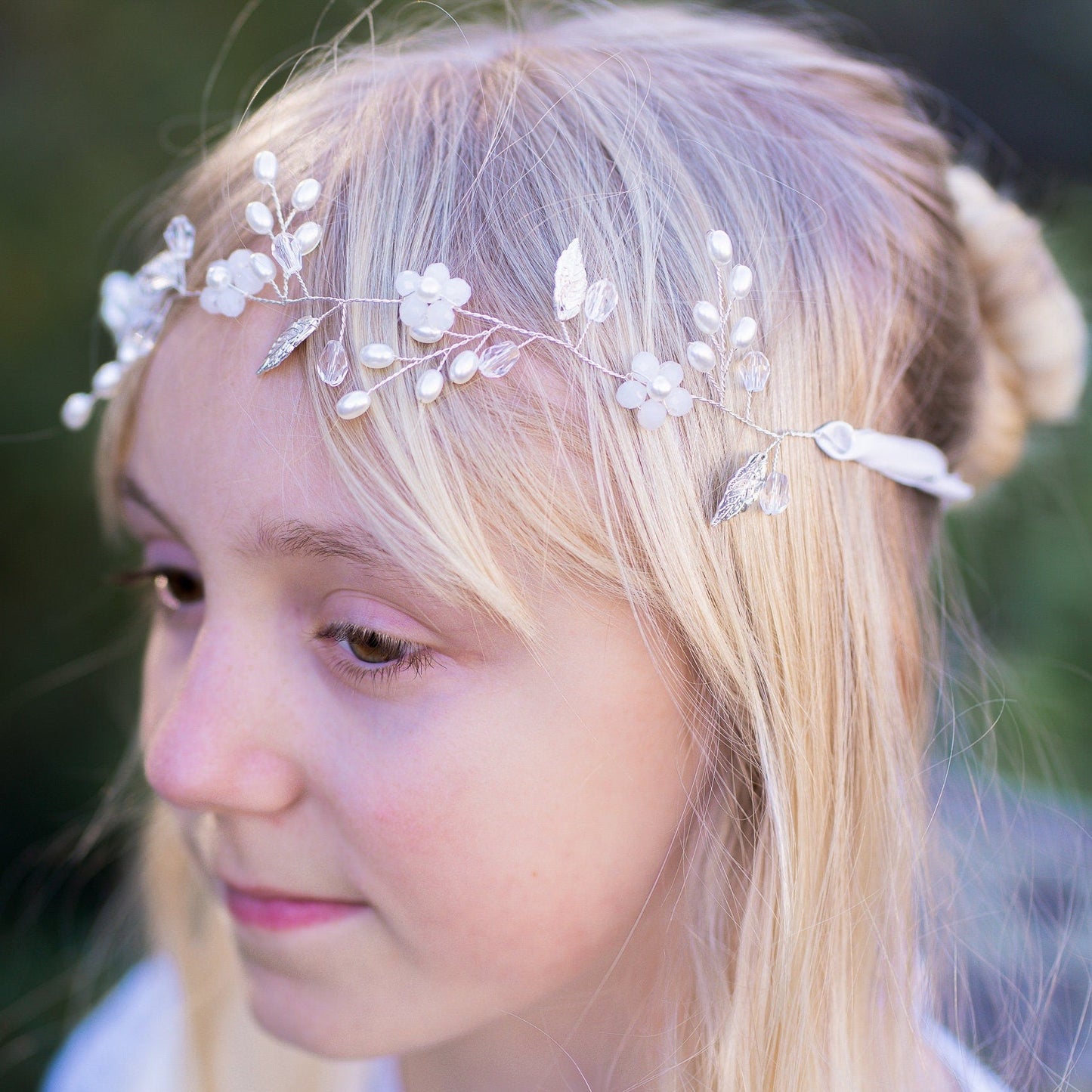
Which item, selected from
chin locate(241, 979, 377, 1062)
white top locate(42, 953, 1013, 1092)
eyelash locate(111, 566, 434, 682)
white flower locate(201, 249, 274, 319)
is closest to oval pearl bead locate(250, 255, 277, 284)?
white flower locate(201, 249, 274, 319)

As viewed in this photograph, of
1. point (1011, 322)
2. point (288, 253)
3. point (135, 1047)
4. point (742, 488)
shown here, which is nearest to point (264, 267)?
A: point (288, 253)

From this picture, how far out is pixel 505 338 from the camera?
874 mm

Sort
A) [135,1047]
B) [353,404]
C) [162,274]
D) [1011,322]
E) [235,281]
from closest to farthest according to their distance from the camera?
[353,404], [235,281], [162,274], [1011,322], [135,1047]

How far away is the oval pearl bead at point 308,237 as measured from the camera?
3.02 ft

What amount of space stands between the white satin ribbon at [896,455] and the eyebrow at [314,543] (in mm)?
425

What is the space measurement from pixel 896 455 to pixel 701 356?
0.27 meters

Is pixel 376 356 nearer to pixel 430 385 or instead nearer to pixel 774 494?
pixel 430 385

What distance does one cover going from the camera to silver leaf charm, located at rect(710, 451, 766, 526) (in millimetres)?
891

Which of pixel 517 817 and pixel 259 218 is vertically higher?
pixel 259 218

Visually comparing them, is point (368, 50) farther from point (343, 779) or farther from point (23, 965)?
point (23, 965)

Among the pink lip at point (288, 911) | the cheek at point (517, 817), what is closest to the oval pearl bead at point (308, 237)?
the cheek at point (517, 817)

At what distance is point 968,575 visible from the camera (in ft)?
7.32

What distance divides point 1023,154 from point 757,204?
1.71 metres

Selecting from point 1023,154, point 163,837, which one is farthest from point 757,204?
point 1023,154
